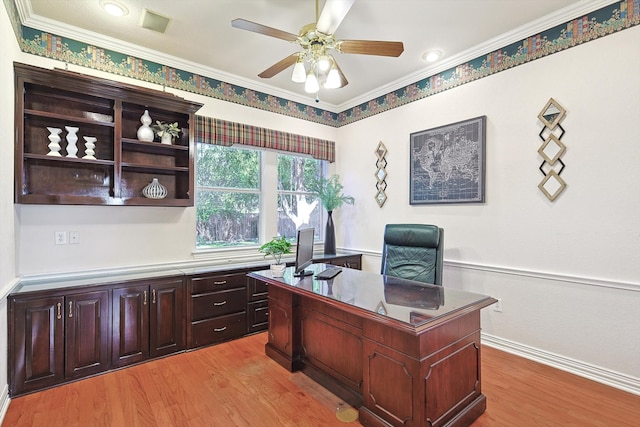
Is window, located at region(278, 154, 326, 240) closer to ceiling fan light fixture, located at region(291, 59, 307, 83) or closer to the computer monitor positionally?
the computer monitor

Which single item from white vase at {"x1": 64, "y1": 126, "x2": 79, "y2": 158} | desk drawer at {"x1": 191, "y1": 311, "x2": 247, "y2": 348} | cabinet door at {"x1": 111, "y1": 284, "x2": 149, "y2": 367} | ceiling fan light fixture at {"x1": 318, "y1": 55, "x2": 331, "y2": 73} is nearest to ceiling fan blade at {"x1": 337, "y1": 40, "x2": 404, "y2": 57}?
ceiling fan light fixture at {"x1": 318, "y1": 55, "x2": 331, "y2": 73}

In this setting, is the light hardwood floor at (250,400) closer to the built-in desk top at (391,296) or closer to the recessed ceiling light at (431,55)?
the built-in desk top at (391,296)

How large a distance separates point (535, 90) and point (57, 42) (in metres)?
4.30

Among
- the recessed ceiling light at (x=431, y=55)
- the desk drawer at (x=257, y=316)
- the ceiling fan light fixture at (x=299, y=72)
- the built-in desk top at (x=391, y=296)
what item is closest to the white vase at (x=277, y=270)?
the built-in desk top at (x=391, y=296)

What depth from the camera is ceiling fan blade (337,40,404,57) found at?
7.23 feet

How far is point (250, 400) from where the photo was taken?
2.27 meters

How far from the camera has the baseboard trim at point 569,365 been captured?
2.35 m

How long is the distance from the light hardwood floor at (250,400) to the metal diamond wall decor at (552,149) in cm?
153

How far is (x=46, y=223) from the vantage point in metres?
2.74

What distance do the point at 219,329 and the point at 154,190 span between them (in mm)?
1555

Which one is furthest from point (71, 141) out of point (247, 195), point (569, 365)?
point (569, 365)

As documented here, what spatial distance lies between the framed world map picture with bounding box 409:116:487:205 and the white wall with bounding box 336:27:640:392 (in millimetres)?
92

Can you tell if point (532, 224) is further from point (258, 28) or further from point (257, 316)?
point (257, 316)

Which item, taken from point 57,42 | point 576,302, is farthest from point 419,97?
point 57,42
